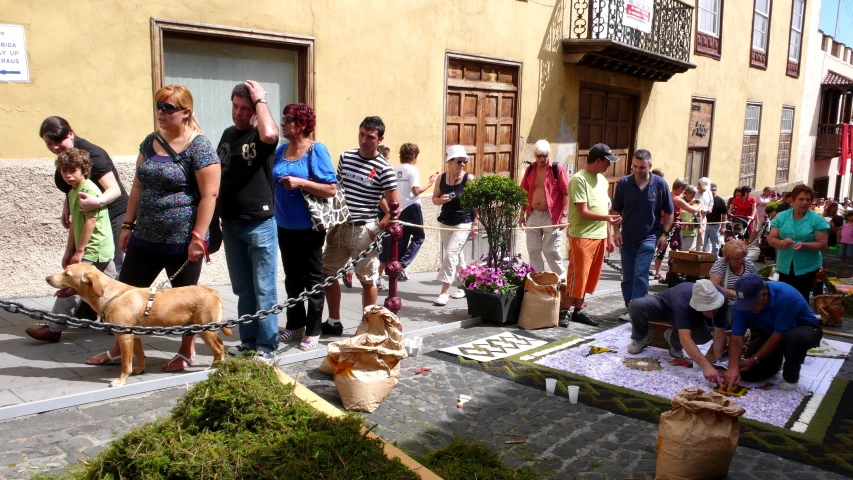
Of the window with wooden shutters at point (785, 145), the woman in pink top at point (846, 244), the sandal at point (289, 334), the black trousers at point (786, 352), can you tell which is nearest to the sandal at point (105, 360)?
the sandal at point (289, 334)

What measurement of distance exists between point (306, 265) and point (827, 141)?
95.4 ft

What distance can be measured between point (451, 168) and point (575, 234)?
1.68 m

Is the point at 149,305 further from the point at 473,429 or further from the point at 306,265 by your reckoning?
the point at 473,429

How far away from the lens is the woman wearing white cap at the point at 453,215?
26.3 feet

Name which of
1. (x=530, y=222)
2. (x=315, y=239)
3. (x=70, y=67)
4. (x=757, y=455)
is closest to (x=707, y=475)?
(x=757, y=455)

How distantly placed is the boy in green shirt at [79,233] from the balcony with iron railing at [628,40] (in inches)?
362

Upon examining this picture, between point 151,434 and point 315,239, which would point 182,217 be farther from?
point 151,434

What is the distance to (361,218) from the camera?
20.0ft

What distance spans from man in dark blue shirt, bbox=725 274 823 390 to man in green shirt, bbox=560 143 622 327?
1847 mm

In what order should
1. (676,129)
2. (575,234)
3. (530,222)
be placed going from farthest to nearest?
(676,129) → (530,222) → (575,234)

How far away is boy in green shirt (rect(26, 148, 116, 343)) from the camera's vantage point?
5.29 metres

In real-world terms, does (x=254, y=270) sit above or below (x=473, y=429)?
above

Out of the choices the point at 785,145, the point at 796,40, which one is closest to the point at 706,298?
the point at 785,145

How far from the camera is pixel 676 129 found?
17.1 m
